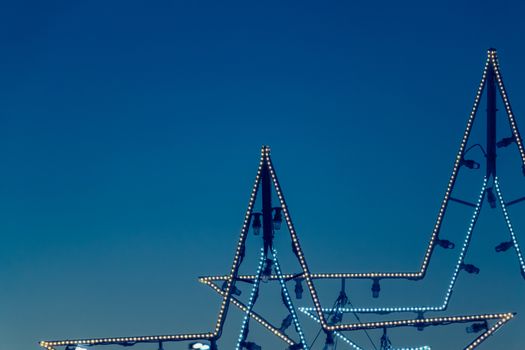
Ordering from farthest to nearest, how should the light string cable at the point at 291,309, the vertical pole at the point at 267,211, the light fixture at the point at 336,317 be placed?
the light fixture at the point at 336,317 → the vertical pole at the point at 267,211 → the light string cable at the point at 291,309

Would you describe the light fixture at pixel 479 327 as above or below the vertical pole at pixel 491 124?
below

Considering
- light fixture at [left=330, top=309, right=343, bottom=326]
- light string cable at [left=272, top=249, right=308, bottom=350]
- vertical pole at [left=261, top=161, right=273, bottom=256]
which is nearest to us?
light string cable at [left=272, top=249, right=308, bottom=350]

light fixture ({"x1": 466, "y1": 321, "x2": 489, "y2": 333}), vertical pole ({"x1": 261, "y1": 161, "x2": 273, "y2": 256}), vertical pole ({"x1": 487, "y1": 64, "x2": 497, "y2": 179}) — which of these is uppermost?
vertical pole ({"x1": 487, "y1": 64, "x2": 497, "y2": 179})

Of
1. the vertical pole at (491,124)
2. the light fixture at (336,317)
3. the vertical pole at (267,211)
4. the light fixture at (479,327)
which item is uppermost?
the vertical pole at (491,124)

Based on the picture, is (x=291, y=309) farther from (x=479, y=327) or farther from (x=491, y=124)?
(x=491, y=124)

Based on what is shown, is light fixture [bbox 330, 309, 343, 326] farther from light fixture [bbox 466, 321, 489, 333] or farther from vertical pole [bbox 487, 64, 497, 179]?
vertical pole [bbox 487, 64, 497, 179]

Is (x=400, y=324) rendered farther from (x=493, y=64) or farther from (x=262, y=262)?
(x=493, y=64)

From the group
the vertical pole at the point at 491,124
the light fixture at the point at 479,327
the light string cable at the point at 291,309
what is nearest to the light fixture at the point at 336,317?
the light string cable at the point at 291,309

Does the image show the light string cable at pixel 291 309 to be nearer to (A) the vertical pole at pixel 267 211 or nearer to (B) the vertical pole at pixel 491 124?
(A) the vertical pole at pixel 267 211

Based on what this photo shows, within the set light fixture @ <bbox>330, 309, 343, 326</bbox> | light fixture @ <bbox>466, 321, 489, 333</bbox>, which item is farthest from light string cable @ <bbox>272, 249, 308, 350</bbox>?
light fixture @ <bbox>466, 321, 489, 333</bbox>

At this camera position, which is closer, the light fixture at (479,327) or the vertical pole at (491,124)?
Answer: the light fixture at (479,327)

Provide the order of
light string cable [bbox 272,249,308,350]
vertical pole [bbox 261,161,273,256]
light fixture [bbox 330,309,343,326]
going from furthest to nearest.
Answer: light fixture [bbox 330,309,343,326]
vertical pole [bbox 261,161,273,256]
light string cable [bbox 272,249,308,350]

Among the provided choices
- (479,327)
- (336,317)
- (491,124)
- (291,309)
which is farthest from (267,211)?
(491,124)

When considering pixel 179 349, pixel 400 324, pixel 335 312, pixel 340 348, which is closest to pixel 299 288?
pixel 335 312
